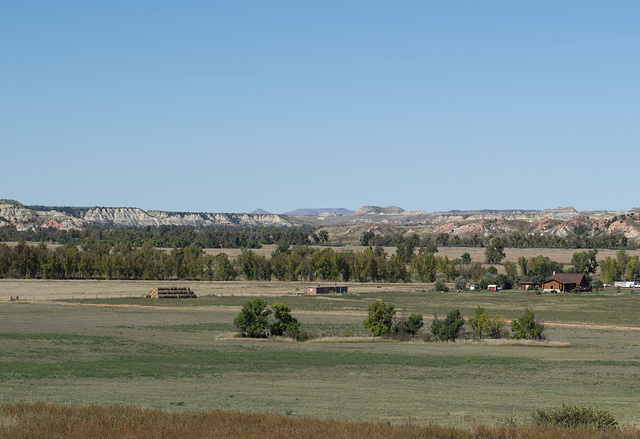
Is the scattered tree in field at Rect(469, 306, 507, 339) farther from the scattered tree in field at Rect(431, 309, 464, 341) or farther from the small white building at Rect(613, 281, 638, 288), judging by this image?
the small white building at Rect(613, 281, 638, 288)

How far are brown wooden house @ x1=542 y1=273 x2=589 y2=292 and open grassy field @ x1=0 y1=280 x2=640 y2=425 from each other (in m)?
46.6

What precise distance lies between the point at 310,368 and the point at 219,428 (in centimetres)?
2117

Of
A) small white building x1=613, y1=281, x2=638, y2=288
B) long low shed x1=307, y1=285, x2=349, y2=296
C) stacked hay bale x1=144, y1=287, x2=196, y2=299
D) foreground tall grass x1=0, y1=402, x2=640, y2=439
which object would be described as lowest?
small white building x1=613, y1=281, x2=638, y2=288

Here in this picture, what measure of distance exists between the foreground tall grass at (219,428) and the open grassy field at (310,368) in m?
3.31

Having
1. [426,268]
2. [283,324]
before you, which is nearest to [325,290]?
[426,268]

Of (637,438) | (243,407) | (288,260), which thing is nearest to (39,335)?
(243,407)

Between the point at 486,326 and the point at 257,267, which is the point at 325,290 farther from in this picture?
the point at 486,326

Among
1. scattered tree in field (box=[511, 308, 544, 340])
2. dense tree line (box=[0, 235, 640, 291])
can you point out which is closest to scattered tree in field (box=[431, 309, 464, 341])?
scattered tree in field (box=[511, 308, 544, 340])

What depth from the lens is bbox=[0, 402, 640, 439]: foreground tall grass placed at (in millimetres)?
20312

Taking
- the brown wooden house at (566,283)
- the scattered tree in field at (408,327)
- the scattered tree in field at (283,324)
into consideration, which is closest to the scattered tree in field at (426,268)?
the brown wooden house at (566,283)

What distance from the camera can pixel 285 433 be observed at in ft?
67.6

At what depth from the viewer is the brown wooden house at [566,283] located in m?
135

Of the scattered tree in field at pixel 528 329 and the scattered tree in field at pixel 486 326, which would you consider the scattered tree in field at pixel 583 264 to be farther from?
the scattered tree in field at pixel 528 329

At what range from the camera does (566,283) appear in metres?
135
